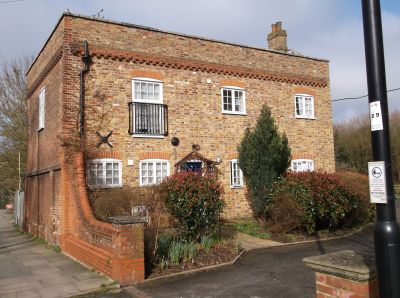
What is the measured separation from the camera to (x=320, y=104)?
19.8m

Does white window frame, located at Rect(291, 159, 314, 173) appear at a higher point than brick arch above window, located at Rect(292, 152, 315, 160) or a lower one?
lower

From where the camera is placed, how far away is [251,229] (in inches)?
555

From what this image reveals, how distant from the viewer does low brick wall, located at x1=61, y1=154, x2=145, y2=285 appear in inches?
323

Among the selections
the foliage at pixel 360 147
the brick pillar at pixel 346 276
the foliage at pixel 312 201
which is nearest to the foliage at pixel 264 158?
the foliage at pixel 312 201

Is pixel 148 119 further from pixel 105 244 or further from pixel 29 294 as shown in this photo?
pixel 29 294

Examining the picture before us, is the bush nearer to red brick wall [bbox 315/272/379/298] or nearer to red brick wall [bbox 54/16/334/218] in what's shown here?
red brick wall [bbox 54/16/334/218]

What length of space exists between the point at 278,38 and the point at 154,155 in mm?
10664

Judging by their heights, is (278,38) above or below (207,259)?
above

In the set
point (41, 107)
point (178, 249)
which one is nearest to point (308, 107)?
point (41, 107)


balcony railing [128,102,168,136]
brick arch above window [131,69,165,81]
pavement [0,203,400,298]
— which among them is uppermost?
brick arch above window [131,69,165,81]

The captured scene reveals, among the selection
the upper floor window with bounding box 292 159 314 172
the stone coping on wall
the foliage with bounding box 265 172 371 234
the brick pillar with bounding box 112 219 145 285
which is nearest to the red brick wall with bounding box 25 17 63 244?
the brick pillar with bounding box 112 219 145 285

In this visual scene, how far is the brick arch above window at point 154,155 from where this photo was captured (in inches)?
571

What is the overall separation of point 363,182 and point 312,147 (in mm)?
3020

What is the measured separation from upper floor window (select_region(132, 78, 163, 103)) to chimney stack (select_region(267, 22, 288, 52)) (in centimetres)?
884
